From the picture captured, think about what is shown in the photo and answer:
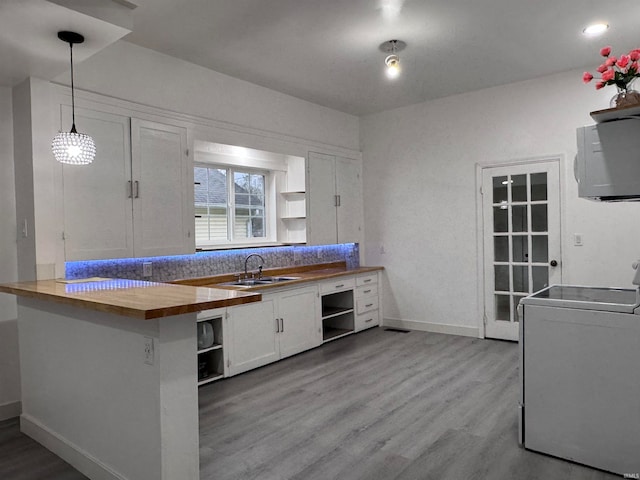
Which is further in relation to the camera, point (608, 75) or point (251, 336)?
point (251, 336)

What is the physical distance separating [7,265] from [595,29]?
15.9ft

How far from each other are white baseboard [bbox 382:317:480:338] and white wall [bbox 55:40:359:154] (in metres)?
2.47

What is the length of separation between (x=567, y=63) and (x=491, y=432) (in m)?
3.54

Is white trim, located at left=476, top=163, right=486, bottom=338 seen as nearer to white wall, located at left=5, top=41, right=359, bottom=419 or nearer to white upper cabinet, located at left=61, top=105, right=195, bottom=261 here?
white wall, located at left=5, top=41, right=359, bottom=419

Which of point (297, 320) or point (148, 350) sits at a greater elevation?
point (148, 350)

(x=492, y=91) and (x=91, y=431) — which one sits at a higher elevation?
(x=492, y=91)

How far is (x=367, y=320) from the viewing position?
5.77m

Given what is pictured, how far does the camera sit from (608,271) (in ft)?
14.6

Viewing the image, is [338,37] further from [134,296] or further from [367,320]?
[367,320]

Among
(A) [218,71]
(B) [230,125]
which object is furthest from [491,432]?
(A) [218,71]

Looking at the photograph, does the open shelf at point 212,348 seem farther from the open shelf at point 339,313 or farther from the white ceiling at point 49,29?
the white ceiling at point 49,29

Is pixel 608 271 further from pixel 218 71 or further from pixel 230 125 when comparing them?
pixel 218 71

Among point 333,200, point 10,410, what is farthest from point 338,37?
point 10,410

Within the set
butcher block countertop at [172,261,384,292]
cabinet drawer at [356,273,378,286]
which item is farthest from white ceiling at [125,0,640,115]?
cabinet drawer at [356,273,378,286]
